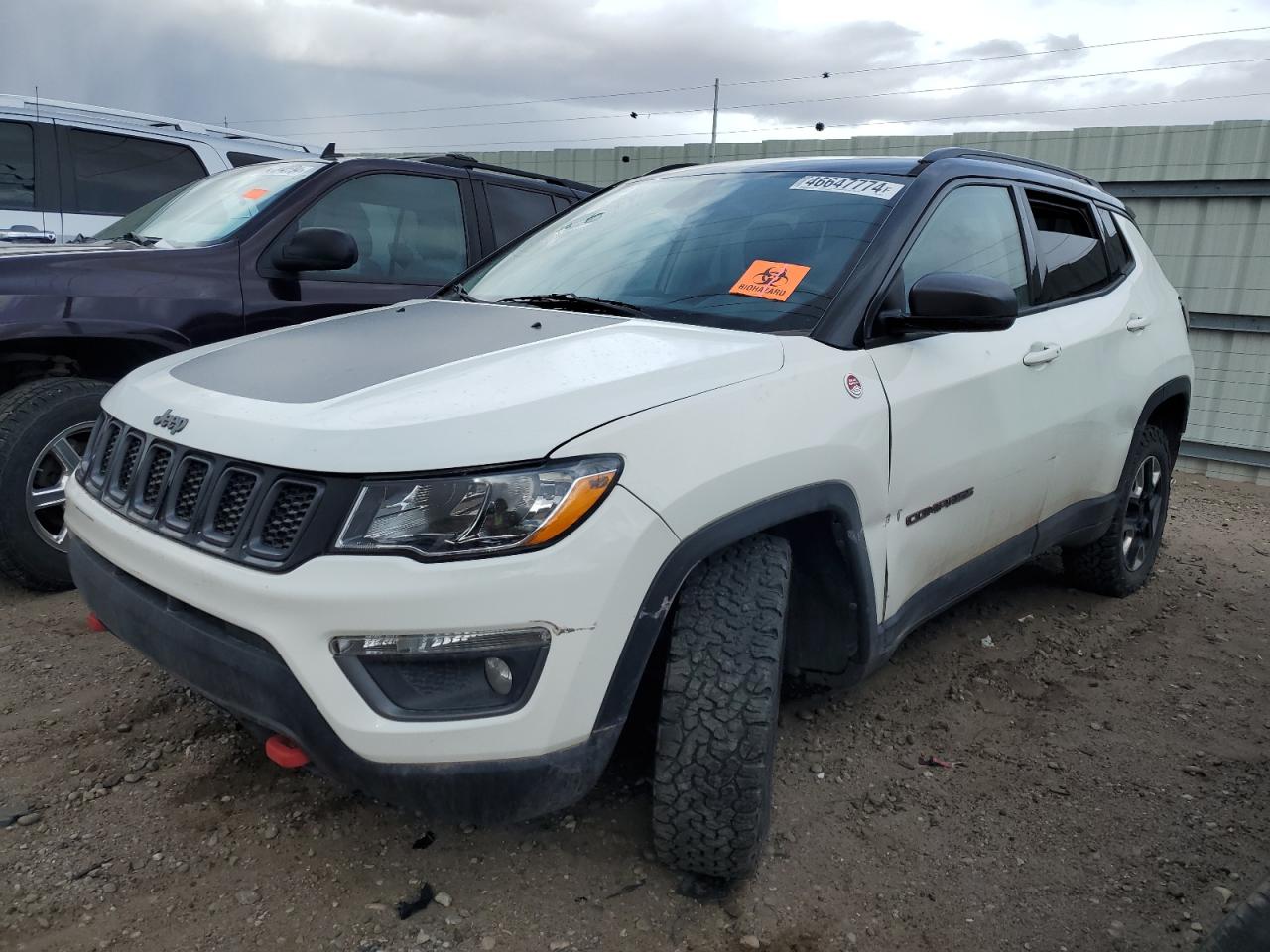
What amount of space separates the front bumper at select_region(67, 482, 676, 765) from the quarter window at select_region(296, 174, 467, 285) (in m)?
2.78

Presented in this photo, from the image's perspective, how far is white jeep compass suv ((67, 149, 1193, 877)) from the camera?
1.71 meters

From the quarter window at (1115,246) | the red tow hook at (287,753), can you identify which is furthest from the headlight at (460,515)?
the quarter window at (1115,246)

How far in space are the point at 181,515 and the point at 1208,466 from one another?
861 centimetres

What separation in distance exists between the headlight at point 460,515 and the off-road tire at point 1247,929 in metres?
1.43

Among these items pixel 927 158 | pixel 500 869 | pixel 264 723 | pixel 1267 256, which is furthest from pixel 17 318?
pixel 1267 256

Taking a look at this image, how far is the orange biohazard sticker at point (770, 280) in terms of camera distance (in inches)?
98.9

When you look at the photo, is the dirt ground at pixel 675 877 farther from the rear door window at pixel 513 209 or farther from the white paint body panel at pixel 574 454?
the rear door window at pixel 513 209

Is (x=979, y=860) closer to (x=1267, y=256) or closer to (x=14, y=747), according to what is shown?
(x=14, y=747)

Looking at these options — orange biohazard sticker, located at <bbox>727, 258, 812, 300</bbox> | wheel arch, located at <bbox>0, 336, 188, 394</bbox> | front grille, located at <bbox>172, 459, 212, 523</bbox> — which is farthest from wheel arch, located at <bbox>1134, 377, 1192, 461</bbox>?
wheel arch, located at <bbox>0, 336, 188, 394</bbox>

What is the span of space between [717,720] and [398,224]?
331 centimetres

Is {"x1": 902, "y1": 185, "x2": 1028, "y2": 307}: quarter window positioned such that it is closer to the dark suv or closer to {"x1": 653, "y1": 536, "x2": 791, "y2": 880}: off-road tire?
{"x1": 653, "y1": 536, "x2": 791, "y2": 880}: off-road tire

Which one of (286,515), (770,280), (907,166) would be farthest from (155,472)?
(907,166)

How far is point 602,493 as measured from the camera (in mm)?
1750

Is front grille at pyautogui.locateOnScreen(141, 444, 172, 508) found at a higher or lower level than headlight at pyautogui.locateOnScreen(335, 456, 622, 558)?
lower
